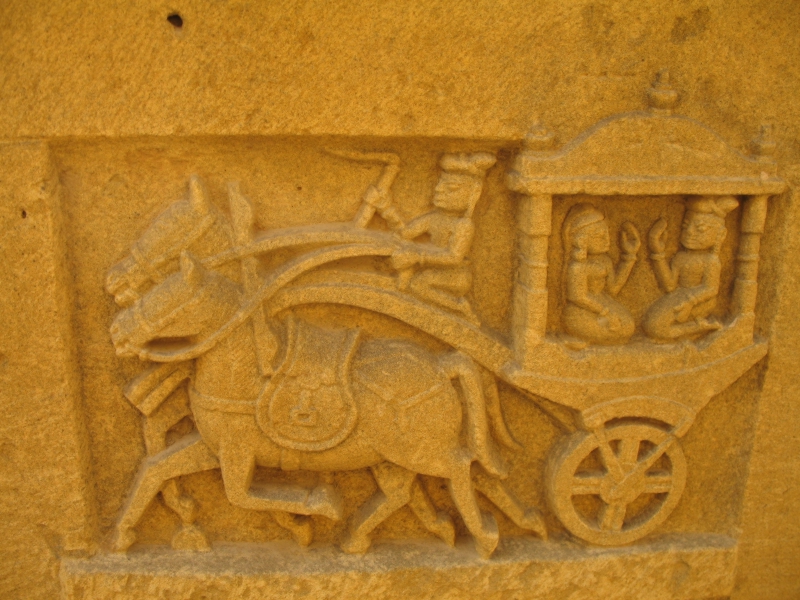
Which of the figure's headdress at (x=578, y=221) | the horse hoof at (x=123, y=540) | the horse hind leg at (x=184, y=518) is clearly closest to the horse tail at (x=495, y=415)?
the figure's headdress at (x=578, y=221)

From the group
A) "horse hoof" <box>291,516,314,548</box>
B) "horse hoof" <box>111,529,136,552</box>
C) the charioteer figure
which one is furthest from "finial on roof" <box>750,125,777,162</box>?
"horse hoof" <box>111,529,136,552</box>

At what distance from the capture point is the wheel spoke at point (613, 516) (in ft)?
8.88

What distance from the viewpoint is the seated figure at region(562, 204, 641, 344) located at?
2.46 meters

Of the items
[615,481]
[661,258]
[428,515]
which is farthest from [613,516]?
[661,258]

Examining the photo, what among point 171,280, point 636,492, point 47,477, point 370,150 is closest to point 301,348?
point 171,280

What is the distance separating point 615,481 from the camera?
2668 millimetres

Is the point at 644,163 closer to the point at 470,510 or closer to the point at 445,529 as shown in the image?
the point at 470,510

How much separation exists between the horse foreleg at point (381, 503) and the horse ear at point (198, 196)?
41.5 inches

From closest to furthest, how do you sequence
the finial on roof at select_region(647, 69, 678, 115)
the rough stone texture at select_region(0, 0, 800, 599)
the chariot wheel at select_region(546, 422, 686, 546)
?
the rough stone texture at select_region(0, 0, 800, 599) → the finial on roof at select_region(647, 69, 678, 115) → the chariot wheel at select_region(546, 422, 686, 546)

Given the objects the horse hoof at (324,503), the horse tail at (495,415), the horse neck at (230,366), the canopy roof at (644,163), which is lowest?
the horse hoof at (324,503)

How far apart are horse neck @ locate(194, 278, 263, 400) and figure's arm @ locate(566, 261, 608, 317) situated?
105 cm

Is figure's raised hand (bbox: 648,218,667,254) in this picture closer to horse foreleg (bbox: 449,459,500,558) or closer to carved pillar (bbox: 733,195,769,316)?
carved pillar (bbox: 733,195,769,316)

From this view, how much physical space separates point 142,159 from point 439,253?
3.23ft

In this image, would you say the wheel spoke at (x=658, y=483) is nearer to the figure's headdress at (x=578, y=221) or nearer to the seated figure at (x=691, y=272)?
the seated figure at (x=691, y=272)
